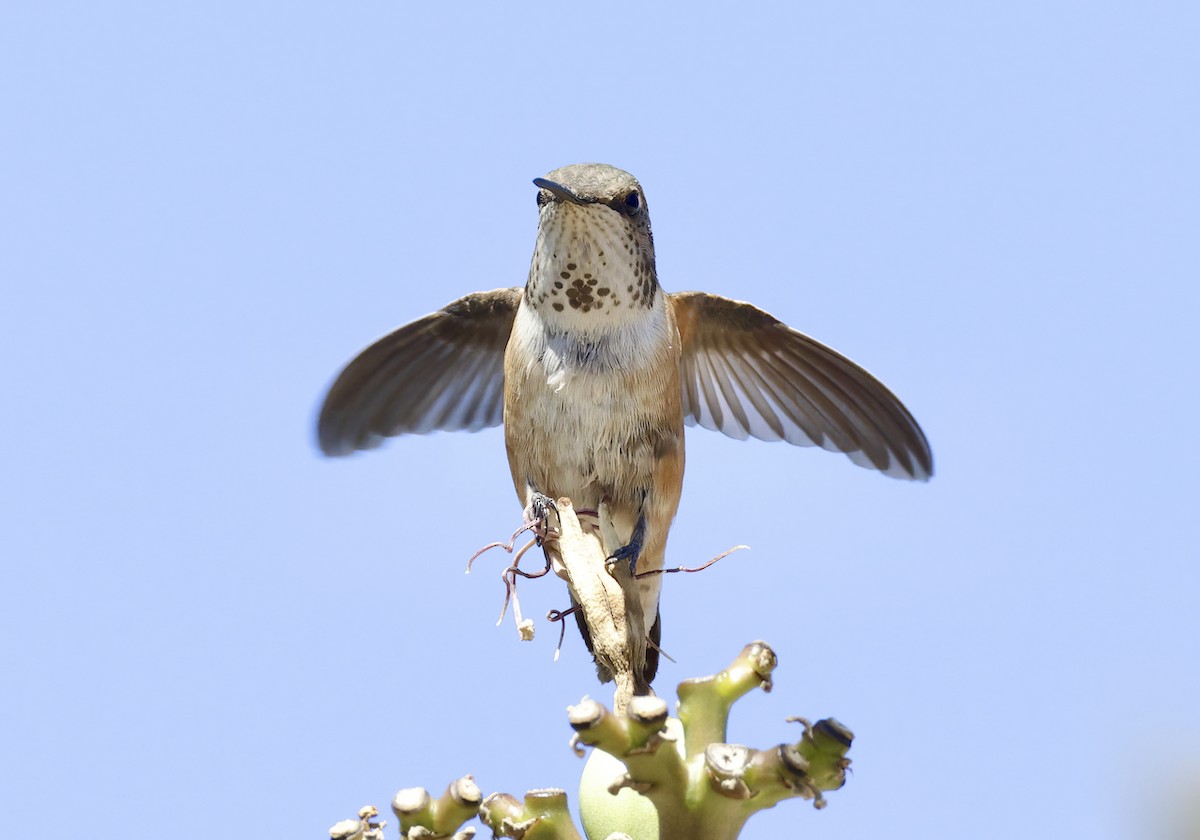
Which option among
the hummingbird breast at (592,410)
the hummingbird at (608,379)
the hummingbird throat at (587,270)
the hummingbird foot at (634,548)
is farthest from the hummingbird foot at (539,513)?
the hummingbird throat at (587,270)

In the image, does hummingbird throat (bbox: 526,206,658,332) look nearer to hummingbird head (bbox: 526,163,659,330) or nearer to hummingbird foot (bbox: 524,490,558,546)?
hummingbird head (bbox: 526,163,659,330)

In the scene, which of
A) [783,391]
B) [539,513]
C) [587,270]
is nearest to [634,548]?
[539,513]

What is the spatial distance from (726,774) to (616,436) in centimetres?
247

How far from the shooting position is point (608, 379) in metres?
4.78

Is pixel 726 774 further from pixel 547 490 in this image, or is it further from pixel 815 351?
pixel 815 351

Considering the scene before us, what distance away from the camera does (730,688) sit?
2.63 m

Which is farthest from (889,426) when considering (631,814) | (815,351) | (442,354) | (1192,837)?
(1192,837)

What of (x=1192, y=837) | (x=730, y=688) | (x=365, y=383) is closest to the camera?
(x=1192, y=837)

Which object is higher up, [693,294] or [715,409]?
[693,294]

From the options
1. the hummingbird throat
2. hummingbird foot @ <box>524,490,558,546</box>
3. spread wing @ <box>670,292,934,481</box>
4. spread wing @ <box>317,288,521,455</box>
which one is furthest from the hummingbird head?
spread wing @ <box>317,288,521,455</box>

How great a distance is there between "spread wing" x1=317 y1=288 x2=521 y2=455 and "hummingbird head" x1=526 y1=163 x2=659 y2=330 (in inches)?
49.2

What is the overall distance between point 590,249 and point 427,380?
1929mm

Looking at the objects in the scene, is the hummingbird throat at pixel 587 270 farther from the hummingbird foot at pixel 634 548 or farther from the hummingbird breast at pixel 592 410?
the hummingbird foot at pixel 634 548

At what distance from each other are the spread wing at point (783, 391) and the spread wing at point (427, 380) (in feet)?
2.85
